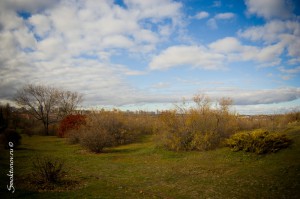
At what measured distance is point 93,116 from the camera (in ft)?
107

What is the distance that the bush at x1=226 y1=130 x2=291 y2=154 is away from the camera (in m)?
15.1

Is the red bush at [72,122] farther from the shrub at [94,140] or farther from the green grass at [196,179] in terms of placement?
the green grass at [196,179]

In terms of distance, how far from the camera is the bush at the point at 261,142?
15141 millimetres

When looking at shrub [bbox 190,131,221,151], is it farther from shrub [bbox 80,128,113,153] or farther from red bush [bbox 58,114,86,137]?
red bush [bbox 58,114,86,137]

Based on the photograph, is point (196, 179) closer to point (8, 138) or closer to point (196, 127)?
point (196, 127)

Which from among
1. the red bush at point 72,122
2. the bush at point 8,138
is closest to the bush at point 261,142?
the bush at point 8,138

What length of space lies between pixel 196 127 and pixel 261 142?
736 centimetres

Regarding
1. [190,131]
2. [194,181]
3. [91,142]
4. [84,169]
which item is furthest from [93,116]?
[194,181]

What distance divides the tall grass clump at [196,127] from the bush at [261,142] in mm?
4082

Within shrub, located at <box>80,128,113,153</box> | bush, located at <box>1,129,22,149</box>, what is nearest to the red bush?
bush, located at <box>1,129,22,149</box>

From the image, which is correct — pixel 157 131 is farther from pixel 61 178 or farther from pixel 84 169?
pixel 61 178

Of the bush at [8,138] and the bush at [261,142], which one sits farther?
the bush at [8,138]

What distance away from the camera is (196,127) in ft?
72.9

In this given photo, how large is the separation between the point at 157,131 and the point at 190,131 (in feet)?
15.9
